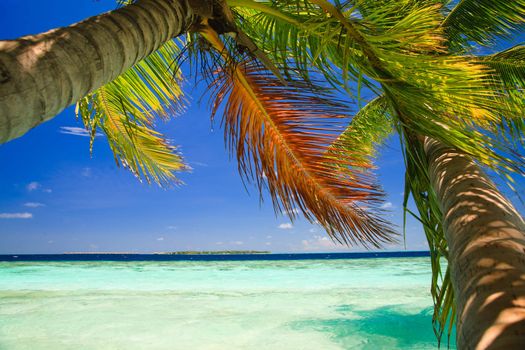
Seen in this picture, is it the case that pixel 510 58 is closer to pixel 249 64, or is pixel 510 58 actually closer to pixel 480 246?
pixel 249 64

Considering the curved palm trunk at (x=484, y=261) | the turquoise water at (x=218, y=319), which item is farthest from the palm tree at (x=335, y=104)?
the turquoise water at (x=218, y=319)

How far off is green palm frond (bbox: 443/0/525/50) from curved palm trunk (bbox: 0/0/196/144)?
3981 millimetres

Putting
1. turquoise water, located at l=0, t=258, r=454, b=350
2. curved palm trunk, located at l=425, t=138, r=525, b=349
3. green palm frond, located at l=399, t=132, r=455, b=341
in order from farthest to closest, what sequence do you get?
turquoise water, located at l=0, t=258, r=454, b=350, green palm frond, located at l=399, t=132, r=455, b=341, curved palm trunk, located at l=425, t=138, r=525, b=349

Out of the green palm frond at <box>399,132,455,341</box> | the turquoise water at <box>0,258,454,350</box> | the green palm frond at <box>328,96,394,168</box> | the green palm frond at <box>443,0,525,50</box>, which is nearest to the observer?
the green palm frond at <box>399,132,455,341</box>

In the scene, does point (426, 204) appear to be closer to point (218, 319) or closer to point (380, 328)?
point (380, 328)

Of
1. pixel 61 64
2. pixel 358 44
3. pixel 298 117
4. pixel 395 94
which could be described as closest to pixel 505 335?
pixel 61 64

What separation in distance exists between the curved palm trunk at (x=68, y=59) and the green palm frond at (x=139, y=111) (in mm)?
1492

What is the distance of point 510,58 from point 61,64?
5193mm

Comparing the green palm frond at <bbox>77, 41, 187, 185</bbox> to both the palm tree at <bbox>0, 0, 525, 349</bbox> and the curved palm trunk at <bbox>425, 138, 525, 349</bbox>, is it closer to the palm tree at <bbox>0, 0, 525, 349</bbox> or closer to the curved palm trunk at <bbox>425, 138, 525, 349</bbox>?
the palm tree at <bbox>0, 0, 525, 349</bbox>

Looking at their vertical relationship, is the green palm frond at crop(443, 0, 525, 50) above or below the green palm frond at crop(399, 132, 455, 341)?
above

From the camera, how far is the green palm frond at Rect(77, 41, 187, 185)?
10.7 ft

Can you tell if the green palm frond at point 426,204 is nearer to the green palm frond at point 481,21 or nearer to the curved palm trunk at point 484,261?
the curved palm trunk at point 484,261

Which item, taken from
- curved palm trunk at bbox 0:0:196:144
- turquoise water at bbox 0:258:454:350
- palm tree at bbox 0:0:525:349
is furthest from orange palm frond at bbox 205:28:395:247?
turquoise water at bbox 0:258:454:350

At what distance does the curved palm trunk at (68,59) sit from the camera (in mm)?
1006
